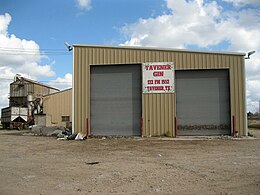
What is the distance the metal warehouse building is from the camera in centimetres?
2058

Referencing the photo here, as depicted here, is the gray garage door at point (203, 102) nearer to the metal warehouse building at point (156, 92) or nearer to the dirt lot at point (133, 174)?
the metal warehouse building at point (156, 92)

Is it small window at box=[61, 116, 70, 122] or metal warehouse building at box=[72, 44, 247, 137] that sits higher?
metal warehouse building at box=[72, 44, 247, 137]

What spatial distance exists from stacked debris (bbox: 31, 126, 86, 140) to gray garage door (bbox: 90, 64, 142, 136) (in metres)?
1.76

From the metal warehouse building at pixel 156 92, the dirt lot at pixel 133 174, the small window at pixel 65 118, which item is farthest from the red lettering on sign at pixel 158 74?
the small window at pixel 65 118

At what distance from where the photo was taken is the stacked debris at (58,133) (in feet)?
65.9

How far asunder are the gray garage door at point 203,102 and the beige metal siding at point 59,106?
20.3 metres

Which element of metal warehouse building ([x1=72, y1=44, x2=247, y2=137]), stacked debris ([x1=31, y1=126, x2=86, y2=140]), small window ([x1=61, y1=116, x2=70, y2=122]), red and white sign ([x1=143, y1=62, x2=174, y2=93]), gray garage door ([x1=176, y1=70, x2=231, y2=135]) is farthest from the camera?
small window ([x1=61, y1=116, x2=70, y2=122])

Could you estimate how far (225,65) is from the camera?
2056 cm

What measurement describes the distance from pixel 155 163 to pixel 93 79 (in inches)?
498

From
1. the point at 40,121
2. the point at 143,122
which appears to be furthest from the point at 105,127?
the point at 40,121

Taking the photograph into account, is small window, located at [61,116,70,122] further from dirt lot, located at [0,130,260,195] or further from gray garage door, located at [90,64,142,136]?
dirt lot, located at [0,130,260,195]

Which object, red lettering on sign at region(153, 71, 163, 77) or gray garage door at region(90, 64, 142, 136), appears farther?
gray garage door at region(90, 64, 142, 136)

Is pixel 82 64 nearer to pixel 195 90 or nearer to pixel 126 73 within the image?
pixel 126 73

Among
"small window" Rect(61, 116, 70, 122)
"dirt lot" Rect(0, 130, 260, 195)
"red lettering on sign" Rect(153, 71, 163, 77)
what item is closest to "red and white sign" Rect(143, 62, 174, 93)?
"red lettering on sign" Rect(153, 71, 163, 77)
